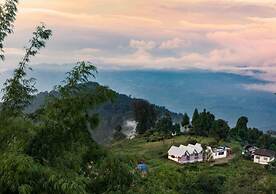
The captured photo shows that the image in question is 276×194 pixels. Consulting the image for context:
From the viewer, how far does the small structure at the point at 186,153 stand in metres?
61.6

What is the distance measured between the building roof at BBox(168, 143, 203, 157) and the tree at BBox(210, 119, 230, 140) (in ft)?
21.4

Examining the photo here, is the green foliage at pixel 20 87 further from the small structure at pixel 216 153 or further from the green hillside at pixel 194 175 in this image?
the small structure at pixel 216 153

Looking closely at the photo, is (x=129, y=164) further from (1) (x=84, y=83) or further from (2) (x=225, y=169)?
(2) (x=225, y=169)

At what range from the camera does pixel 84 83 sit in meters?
7.04

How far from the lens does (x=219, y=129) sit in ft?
227

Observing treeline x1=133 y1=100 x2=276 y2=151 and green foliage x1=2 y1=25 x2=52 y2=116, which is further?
treeline x1=133 y1=100 x2=276 y2=151

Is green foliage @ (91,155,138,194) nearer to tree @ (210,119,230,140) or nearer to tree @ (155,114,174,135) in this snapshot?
tree @ (210,119,230,140)

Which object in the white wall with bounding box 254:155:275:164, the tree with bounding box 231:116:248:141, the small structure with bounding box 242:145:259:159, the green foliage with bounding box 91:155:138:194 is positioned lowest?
the white wall with bounding box 254:155:275:164

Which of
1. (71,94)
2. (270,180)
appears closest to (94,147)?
(71,94)

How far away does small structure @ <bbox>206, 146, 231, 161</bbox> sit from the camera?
61844 millimetres

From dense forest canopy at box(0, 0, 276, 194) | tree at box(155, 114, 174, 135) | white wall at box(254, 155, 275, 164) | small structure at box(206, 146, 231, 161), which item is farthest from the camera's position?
tree at box(155, 114, 174, 135)

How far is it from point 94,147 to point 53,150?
1.93 ft

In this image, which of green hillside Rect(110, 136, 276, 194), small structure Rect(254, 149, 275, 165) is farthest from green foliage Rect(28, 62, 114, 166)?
small structure Rect(254, 149, 275, 165)

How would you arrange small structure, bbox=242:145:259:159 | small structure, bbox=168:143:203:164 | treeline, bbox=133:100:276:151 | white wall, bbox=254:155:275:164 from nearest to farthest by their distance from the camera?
small structure, bbox=168:143:203:164 < white wall, bbox=254:155:275:164 < small structure, bbox=242:145:259:159 < treeline, bbox=133:100:276:151
